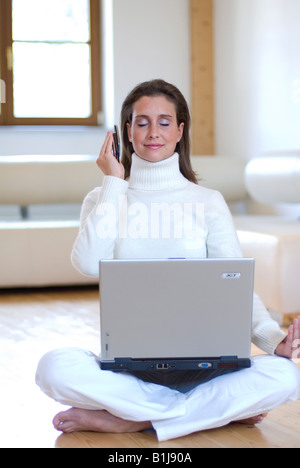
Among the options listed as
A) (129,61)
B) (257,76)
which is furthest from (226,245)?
(129,61)

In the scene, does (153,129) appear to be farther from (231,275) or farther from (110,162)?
(231,275)

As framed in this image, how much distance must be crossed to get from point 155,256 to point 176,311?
28 cm

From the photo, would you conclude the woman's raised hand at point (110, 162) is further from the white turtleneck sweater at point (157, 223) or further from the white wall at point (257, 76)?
the white wall at point (257, 76)

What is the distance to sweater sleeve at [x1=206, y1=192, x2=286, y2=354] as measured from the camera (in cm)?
178

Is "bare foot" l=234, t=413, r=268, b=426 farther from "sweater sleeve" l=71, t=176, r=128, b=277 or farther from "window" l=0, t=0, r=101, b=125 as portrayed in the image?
"window" l=0, t=0, r=101, b=125

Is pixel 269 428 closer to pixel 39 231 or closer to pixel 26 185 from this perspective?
pixel 39 231

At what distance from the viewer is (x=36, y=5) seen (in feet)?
17.0

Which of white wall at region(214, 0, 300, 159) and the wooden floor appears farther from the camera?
white wall at region(214, 0, 300, 159)

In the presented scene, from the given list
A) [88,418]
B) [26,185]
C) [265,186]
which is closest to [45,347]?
[88,418]

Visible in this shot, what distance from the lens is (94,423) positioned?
1.76 metres

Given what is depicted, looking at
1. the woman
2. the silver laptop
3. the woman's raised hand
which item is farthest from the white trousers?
the woman's raised hand

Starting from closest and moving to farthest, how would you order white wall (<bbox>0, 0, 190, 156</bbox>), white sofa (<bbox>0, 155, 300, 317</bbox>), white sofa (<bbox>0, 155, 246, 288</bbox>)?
white sofa (<bbox>0, 155, 300, 317</bbox>) → white sofa (<bbox>0, 155, 246, 288</bbox>) → white wall (<bbox>0, 0, 190, 156</bbox>)

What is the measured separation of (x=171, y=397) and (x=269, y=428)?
0.27 meters

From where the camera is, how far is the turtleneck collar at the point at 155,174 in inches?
75.7
